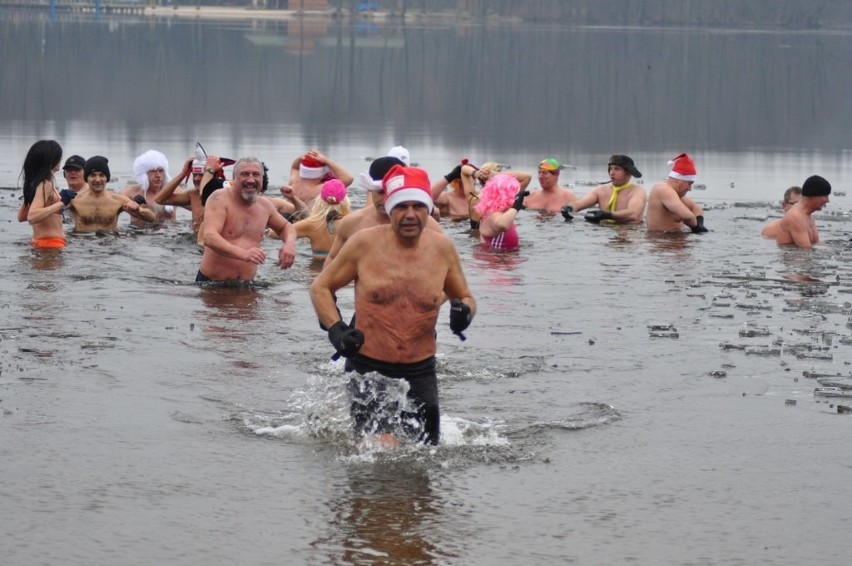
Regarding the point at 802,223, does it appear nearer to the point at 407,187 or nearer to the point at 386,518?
the point at 407,187

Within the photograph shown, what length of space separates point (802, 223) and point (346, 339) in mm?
10211

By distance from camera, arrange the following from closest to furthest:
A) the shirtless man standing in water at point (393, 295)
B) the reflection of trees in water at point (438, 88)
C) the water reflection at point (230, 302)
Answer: the shirtless man standing in water at point (393, 295) < the water reflection at point (230, 302) < the reflection of trees in water at point (438, 88)

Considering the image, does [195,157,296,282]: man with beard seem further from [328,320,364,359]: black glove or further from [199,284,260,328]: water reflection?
[328,320,364,359]: black glove

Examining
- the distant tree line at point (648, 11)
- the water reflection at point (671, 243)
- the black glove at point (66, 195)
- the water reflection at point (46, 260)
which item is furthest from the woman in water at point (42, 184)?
the distant tree line at point (648, 11)

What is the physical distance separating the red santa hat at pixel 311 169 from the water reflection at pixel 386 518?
9.18m

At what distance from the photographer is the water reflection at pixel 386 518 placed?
7105 millimetres

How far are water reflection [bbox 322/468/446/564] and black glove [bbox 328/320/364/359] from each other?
70 centimetres

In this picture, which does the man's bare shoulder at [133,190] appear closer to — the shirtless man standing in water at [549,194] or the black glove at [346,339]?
the shirtless man standing in water at [549,194]

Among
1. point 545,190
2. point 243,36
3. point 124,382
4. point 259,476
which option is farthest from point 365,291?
point 243,36

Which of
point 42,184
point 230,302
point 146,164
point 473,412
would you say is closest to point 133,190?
point 146,164

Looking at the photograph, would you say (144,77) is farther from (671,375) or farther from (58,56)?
(671,375)

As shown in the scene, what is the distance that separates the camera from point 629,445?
9023mm

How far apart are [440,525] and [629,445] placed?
6.13 ft

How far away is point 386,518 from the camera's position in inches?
298
